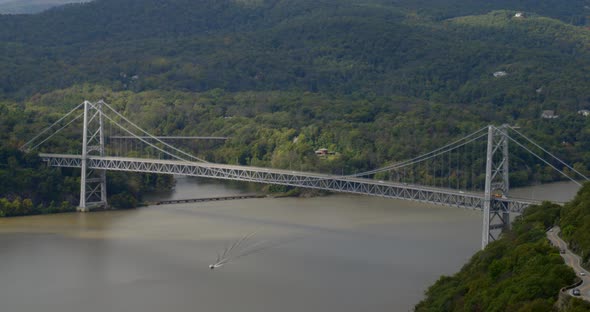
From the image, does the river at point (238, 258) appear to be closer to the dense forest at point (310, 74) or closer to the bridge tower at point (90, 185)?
the bridge tower at point (90, 185)

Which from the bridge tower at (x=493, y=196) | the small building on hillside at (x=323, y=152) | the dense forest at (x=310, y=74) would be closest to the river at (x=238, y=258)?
the bridge tower at (x=493, y=196)

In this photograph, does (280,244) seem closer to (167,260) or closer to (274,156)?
(167,260)

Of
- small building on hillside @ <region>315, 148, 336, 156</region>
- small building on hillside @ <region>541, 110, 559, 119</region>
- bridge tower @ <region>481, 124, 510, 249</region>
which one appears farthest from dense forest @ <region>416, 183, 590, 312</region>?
small building on hillside @ <region>541, 110, 559, 119</region>

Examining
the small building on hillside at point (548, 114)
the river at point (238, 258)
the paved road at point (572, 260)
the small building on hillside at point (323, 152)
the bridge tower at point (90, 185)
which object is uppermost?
the small building on hillside at point (548, 114)

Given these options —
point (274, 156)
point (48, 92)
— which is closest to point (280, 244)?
point (274, 156)

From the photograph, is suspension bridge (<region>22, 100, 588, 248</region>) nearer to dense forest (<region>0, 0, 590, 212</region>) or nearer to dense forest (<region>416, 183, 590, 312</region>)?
dense forest (<region>0, 0, 590, 212</region>)

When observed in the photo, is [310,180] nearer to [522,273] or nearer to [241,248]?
[241,248]
